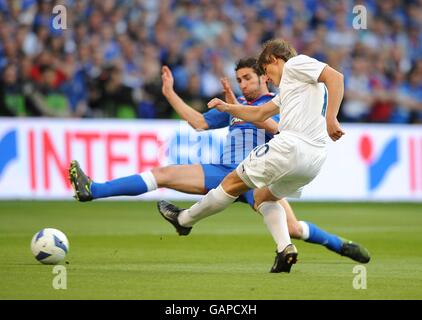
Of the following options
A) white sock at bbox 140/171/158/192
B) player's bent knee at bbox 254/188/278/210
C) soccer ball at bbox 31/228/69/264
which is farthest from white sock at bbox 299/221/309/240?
soccer ball at bbox 31/228/69/264

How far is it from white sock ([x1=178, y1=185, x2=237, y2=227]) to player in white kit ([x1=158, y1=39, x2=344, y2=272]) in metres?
0.01

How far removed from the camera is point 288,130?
27.1ft

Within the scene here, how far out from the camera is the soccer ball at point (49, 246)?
29.2ft

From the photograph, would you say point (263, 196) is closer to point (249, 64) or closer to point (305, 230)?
point (305, 230)

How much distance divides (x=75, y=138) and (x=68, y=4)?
8.83 feet

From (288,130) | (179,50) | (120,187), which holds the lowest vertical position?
(120,187)

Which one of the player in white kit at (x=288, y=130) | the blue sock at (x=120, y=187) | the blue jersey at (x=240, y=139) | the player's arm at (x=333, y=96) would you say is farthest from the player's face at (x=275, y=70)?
the blue sock at (x=120, y=187)

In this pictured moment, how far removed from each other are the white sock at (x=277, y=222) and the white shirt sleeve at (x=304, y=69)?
3.91 feet

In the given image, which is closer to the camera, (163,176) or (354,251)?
(354,251)

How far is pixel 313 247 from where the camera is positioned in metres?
11.6

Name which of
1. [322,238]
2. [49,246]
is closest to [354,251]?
[322,238]

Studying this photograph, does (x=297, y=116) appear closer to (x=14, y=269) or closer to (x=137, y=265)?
(x=137, y=265)

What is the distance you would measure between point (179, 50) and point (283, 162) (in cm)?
1031
